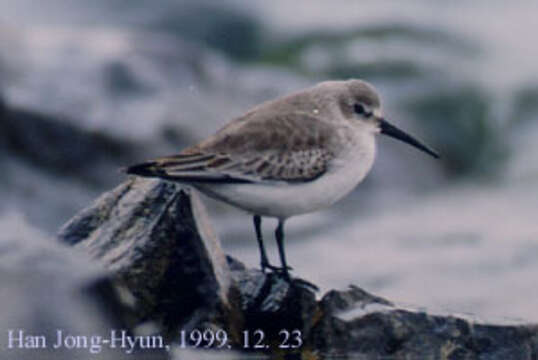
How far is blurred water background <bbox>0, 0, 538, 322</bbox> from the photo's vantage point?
42.9 ft

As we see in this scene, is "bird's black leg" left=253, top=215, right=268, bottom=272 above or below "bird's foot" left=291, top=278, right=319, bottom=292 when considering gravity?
above

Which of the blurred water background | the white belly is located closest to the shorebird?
the white belly

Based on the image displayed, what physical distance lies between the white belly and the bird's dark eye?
623 millimetres

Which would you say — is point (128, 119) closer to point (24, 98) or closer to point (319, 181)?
point (24, 98)

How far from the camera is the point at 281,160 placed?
6.94 metres

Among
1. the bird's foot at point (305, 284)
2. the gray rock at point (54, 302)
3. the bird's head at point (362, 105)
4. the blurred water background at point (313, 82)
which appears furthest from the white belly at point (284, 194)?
the blurred water background at point (313, 82)

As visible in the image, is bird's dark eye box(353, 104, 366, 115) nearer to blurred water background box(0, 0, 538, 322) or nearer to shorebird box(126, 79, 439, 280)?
shorebird box(126, 79, 439, 280)

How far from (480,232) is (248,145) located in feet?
26.7

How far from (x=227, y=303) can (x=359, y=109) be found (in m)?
1.84

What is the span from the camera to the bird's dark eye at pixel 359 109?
745 cm

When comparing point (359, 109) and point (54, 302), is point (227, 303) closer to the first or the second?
point (54, 302)

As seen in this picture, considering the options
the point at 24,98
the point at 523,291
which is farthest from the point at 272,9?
the point at 523,291

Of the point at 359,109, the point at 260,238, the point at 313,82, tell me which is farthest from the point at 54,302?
the point at 313,82

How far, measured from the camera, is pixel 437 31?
21906mm
